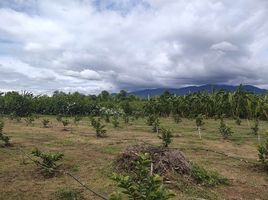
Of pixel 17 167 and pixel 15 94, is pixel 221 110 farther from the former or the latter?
pixel 17 167

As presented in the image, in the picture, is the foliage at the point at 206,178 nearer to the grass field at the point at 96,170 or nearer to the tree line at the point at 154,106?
the grass field at the point at 96,170

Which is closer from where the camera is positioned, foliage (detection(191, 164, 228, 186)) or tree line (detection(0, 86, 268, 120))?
foliage (detection(191, 164, 228, 186))

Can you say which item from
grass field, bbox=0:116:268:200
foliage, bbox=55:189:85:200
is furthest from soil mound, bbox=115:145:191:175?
foliage, bbox=55:189:85:200

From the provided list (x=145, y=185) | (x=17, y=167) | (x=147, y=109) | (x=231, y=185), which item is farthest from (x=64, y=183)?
(x=147, y=109)

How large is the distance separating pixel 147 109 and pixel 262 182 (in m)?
36.8

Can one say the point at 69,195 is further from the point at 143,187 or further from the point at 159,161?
the point at 143,187

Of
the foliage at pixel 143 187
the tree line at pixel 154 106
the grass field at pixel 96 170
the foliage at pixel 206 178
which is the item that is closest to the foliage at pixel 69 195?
the grass field at pixel 96 170

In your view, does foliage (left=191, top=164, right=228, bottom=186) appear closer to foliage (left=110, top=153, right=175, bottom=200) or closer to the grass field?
the grass field

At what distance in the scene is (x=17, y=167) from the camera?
42.7ft

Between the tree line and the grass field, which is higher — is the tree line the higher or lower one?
the higher one

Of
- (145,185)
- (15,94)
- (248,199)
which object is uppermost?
(15,94)

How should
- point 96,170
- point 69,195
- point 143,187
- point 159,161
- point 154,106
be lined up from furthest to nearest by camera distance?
point 154,106 < point 96,170 < point 159,161 < point 69,195 < point 143,187

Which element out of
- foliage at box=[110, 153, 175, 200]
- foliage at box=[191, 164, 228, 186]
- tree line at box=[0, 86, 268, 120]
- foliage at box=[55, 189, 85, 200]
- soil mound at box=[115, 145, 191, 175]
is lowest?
foliage at box=[55, 189, 85, 200]

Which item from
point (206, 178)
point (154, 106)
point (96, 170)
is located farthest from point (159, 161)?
point (154, 106)
